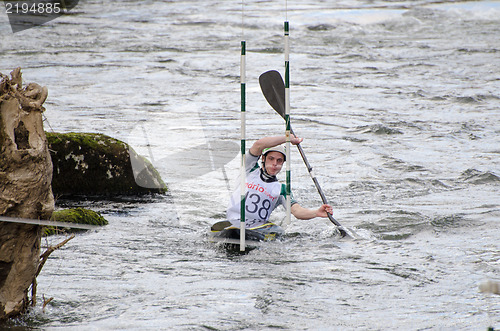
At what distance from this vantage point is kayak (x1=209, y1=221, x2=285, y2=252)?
7332 millimetres

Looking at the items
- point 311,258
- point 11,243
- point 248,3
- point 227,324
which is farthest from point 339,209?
point 248,3

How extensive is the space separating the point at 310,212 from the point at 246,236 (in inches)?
25.7

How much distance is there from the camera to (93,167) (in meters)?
9.17

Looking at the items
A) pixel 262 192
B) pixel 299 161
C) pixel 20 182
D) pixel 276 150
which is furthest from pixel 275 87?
pixel 20 182

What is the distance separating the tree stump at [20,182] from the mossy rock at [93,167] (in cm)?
417

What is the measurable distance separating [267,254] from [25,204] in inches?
114

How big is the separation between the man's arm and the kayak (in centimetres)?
27

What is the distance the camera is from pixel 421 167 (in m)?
11.1

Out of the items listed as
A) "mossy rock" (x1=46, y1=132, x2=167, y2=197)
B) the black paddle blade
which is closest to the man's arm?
the black paddle blade

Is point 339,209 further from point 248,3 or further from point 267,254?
point 248,3

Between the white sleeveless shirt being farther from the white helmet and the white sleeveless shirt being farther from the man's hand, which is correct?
the man's hand

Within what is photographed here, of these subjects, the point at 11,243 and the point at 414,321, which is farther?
the point at 414,321
